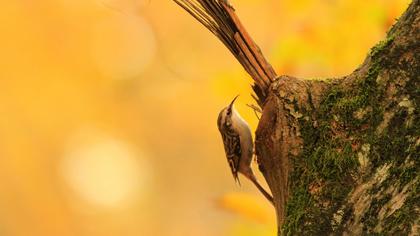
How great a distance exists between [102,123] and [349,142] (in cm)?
748

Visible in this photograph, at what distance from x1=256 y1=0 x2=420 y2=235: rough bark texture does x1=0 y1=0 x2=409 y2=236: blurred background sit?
4799mm

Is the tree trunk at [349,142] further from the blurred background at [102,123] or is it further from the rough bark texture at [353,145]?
the blurred background at [102,123]

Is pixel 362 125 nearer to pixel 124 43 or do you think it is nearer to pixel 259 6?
pixel 259 6

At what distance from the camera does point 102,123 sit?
9359 millimetres

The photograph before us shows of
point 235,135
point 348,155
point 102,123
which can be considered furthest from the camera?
point 102,123

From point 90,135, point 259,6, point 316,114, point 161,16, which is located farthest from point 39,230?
point 316,114

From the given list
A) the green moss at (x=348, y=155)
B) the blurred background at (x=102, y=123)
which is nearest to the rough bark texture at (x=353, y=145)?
the green moss at (x=348, y=155)

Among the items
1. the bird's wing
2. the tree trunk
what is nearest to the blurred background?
the bird's wing

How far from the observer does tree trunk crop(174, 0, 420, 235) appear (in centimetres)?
197

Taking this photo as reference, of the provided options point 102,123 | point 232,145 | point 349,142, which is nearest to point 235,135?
point 232,145

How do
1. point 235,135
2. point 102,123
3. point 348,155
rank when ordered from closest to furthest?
point 348,155
point 235,135
point 102,123

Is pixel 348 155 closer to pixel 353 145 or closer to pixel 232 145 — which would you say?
pixel 353 145

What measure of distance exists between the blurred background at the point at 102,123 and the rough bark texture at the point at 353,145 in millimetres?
4799

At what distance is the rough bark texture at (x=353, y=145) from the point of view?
196 cm
